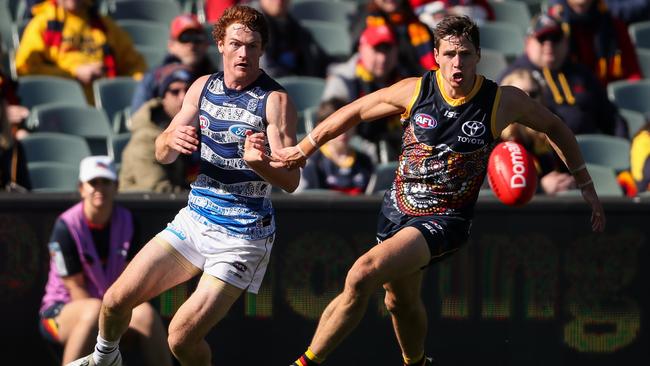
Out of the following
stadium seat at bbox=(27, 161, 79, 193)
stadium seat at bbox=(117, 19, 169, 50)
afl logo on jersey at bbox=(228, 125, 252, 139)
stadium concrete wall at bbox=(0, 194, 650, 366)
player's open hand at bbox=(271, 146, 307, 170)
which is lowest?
stadium concrete wall at bbox=(0, 194, 650, 366)

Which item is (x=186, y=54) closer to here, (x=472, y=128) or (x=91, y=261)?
(x=91, y=261)

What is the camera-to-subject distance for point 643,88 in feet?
40.6

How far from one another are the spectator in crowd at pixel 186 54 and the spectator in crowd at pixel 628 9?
480cm

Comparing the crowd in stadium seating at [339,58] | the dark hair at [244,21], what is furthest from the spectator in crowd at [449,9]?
the dark hair at [244,21]

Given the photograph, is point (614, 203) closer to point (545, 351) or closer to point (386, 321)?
point (545, 351)

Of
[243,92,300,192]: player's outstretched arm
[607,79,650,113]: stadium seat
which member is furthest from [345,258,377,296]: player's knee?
[607,79,650,113]: stadium seat

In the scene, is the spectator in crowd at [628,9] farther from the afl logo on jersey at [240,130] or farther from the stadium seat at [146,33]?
the afl logo on jersey at [240,130]

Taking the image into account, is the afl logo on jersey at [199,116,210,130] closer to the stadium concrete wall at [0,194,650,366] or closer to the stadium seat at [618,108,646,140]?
the stadium concrete wall at [0,194,650,366]

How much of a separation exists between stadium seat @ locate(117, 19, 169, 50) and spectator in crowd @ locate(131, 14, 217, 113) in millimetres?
1672

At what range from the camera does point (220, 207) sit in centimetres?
720

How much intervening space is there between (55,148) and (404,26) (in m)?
3.42

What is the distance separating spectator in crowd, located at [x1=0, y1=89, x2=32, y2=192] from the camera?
970 cm

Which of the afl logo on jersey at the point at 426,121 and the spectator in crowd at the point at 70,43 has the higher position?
the afl logo on jersey at the point at 426,121

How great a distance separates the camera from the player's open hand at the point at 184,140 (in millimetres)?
6805
